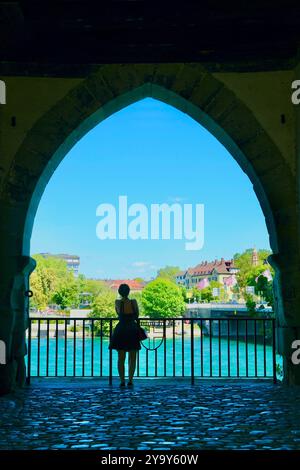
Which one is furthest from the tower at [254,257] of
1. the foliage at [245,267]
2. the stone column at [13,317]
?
the stone column at [13,317]

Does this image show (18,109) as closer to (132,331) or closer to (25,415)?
(132,331)

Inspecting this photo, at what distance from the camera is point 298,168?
574 centimetres

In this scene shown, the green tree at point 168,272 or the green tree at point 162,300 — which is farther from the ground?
the green tree at point 168,272

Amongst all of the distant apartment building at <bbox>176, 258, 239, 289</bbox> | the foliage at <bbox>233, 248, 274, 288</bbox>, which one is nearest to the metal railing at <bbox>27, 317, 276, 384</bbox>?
the foliage at <bbox>233, 248, 274, 288</bbox>

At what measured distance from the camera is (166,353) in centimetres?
1475

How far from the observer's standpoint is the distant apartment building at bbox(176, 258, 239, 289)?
8475 cm

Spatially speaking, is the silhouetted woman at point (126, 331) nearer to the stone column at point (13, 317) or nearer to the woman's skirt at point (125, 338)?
the woman's skirt at point (125, 338)

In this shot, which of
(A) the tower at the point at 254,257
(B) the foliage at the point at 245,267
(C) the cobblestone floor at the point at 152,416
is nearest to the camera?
(C) the cobblestone floor at the point at 152,416

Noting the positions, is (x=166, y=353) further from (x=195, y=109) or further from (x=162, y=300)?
(x=162, y=300)

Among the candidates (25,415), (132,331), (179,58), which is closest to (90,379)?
(132,331)

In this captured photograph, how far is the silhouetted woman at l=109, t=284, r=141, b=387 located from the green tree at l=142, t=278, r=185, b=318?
4795 centimetres

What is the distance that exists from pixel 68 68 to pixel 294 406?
3742 mm

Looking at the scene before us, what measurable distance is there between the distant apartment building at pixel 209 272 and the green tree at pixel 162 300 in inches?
733

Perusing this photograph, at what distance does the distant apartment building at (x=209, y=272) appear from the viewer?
8475 centimetres
